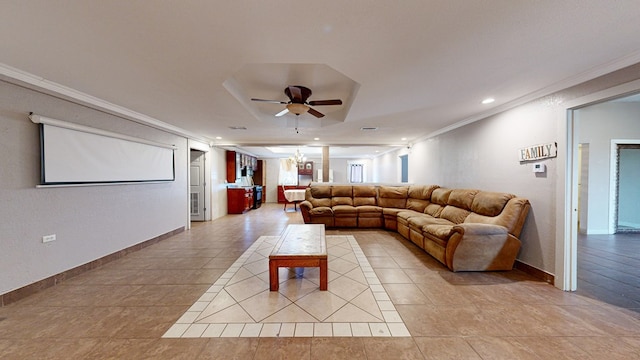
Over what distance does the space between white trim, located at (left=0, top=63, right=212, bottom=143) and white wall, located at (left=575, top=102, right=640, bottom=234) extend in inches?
321

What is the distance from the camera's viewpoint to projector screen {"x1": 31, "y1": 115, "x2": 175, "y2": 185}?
2521 mm

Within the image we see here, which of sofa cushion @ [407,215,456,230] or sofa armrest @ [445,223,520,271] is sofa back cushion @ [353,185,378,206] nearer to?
sofa cushion @ [407,215,456,230]

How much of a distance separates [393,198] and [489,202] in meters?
2.47

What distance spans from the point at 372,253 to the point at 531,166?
2.35 m

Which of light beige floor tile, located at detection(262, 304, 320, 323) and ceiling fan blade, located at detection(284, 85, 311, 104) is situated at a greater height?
ceiling fan blade, located at detection(284, 85, 311, 104)

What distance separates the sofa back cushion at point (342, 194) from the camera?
5707mm

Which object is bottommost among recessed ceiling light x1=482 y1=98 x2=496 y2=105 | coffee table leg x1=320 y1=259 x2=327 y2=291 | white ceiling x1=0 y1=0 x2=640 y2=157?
coffee table leg x1=320 y1=259 x2=327 y2=291

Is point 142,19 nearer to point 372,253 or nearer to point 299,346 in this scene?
point 299,346

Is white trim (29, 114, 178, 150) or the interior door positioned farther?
the interior door

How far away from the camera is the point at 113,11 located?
1369 mm

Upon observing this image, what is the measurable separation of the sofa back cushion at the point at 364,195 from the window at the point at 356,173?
243 inches

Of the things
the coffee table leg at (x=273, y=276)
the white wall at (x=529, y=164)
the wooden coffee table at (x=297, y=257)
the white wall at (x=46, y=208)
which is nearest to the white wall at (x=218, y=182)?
the white wall at (x=46, y=208)

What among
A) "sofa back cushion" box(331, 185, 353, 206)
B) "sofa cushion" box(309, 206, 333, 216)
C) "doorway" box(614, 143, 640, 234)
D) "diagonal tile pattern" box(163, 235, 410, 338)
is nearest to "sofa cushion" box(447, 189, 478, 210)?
"diagonal tile pattern" box(163, 235, 410, 338)

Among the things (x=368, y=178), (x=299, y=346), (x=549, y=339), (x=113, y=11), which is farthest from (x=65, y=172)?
(x=368, y=178)
